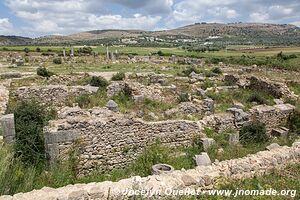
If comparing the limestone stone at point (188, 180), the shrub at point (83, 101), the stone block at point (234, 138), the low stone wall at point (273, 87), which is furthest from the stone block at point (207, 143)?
the low stone wall at point (273, 87)

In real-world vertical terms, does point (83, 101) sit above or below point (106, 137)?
below

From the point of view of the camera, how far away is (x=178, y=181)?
5902 millimetres

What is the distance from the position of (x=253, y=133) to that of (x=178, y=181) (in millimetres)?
Result: 6871

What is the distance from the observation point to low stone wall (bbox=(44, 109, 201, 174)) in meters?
8.48

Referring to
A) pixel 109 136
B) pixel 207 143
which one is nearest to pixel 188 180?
pixel 109 136

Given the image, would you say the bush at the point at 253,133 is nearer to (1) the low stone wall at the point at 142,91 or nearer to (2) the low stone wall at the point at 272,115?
(2) the low stone wall at the point at 272,115

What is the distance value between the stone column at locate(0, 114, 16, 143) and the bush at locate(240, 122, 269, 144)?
776cm

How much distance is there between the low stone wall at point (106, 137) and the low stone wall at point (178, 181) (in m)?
3.07

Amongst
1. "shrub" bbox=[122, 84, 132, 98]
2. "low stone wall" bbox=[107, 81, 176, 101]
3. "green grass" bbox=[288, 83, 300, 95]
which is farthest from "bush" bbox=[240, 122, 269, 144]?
"green grass" bbox=[288, 83, 300, 95]

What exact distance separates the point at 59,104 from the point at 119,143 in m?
9.24

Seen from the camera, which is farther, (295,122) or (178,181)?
(295,122)

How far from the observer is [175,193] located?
18.7 ft

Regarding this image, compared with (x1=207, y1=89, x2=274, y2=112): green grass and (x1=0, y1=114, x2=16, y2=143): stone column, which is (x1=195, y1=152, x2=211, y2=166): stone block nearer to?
(x1=0, y1=114, x2=16, y2=143): stone column

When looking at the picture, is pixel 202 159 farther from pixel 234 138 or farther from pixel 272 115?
pixel 272 115
